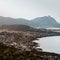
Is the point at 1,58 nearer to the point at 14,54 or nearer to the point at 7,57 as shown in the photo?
the point at 7,57

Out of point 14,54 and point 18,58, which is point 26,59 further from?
point 14,54

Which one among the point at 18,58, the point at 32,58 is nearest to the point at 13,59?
the point at 18,58

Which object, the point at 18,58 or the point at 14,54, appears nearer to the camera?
the point at 18,58

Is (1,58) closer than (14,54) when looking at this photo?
Yes

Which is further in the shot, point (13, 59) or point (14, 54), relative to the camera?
point (14, 54)

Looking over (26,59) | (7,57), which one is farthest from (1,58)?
(26,59)

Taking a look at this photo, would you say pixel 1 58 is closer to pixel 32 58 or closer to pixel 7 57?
pixel 7 57

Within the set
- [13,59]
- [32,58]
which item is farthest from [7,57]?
[32,58]
